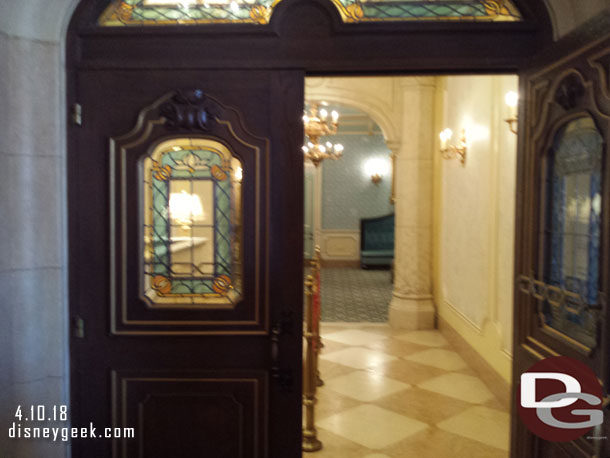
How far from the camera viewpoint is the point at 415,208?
Answer: 6836 mm

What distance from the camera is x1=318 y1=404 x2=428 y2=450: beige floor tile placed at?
3590 millimetres

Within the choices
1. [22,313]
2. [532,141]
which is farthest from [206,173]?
[532,141]

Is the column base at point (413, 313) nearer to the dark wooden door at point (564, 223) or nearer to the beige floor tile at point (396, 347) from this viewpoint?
the beige floor tile at point (396, 347)

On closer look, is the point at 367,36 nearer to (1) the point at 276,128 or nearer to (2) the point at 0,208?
(1) the point at 276,128

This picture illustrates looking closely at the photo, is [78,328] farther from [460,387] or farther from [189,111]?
[460,387]

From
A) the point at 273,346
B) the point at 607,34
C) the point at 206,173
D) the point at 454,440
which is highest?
the point at 607,34

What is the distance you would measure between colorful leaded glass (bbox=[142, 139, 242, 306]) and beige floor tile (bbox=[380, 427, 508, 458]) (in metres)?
1.67

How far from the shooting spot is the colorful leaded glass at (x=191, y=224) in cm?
251

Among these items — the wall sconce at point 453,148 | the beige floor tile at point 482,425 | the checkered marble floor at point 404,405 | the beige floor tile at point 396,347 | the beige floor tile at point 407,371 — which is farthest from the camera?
the beige floor tile at point 396,347

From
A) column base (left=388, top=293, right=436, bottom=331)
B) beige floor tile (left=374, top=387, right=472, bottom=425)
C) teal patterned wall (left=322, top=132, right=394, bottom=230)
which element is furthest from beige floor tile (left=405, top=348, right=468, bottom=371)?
teal patterned wall (left=322, top=132, right=394, bottom=230)

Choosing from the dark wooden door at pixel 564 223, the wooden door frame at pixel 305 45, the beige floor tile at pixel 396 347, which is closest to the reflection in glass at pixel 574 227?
the dark wooden door at pixel 564 223

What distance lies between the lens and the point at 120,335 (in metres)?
2.54

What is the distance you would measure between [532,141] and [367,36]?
2.85 ft

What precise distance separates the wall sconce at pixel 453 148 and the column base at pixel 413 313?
1.85 meters
